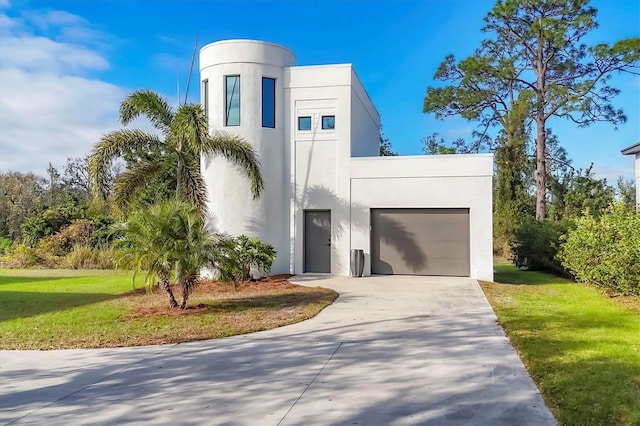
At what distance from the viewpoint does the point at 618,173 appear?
3409cm

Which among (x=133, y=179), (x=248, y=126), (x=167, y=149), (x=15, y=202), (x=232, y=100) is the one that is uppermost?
(x=232, y=100)

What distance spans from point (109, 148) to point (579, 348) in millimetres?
12870

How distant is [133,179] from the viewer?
49.4ft

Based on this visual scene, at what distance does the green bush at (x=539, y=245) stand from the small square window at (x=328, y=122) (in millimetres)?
8660

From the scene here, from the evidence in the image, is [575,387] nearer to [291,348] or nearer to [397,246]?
[291,348]

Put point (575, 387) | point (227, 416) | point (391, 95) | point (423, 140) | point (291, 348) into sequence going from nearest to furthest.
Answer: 1. point (227, 416)
2. point (575, 387)
3. point (291, 348)
4. point (391, 95)
5. point (423, 140)

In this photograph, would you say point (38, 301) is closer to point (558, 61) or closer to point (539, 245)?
point (539, 245)

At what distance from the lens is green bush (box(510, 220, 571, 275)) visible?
17.9 m

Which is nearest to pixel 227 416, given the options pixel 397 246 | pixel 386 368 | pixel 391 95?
pixel 386 368

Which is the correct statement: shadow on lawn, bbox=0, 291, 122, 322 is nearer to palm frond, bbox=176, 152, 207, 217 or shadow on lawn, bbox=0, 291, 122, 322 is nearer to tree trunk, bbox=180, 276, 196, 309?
tree trunk, bbox=180, 276, 196, 309

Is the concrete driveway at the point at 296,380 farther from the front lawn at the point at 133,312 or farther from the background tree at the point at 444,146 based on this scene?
the background tree at the point at 444,146

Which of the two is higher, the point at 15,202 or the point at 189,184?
the point at 15,202

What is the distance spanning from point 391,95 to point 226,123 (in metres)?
15.9

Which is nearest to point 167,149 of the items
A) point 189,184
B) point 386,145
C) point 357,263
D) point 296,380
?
point 189,184
